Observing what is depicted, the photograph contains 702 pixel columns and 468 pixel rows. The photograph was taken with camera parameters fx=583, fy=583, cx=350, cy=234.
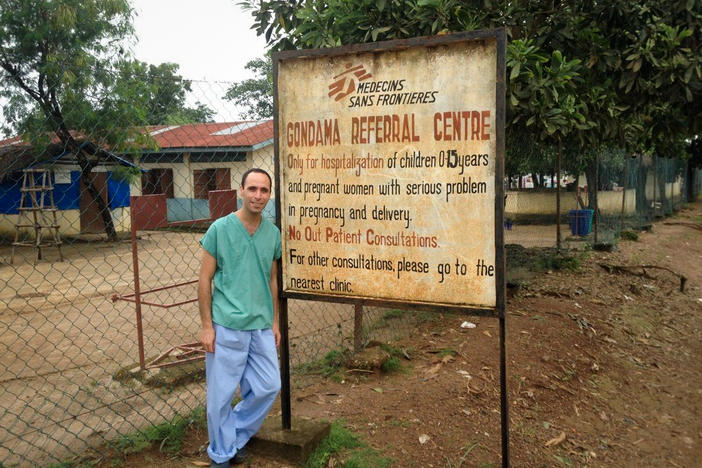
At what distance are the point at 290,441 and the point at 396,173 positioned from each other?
166 cm

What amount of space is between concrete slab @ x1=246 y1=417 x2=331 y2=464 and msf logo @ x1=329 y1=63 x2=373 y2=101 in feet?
6.41

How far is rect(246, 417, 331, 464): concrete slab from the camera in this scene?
334 cm

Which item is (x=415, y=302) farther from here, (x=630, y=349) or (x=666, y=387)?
(x=630, y=349)

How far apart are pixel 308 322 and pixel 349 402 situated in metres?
3.25

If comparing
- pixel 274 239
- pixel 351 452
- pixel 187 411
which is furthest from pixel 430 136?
pixel 187 411

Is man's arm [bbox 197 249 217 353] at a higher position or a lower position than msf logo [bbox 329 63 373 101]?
lower

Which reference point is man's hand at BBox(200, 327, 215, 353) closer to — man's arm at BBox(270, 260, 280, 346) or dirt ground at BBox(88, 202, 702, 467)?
man's arm at BBox(270, 260, 280, 346)

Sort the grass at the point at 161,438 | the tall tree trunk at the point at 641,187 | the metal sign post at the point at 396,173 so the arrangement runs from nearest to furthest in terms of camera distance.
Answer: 1. the metal sign post at the point at 396,173
2. the grass at the point at 161,438
3. the tall tree trunk at the point at 641,187

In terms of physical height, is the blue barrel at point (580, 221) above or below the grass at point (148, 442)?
above

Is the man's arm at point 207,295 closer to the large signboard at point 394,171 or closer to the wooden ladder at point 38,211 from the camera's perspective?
the large signboard at point 394,171

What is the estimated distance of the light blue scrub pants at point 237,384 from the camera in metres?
3.08

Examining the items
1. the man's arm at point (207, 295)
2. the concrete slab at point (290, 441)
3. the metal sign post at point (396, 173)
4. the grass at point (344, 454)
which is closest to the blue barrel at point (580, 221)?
the grass at point (344, 454)

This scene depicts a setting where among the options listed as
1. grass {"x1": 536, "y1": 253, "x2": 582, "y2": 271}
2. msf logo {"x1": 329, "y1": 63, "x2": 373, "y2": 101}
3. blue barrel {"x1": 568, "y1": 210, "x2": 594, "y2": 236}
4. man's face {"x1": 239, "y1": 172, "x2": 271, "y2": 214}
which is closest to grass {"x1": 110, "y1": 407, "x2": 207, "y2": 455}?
man's face {"x1": 239, "y1": 172, "x2": 271, "y2": 214}

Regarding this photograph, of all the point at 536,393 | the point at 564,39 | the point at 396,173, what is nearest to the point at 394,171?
the point at 396,173
